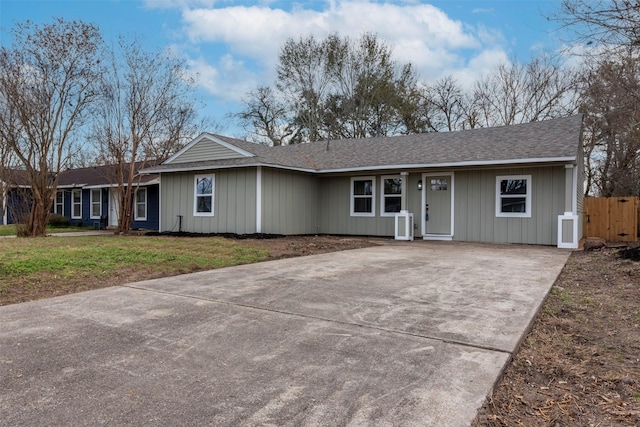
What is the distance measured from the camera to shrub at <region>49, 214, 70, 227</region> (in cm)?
1975


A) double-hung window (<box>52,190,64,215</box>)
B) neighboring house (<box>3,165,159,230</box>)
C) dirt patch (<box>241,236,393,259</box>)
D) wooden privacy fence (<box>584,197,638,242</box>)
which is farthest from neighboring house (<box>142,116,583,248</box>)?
double-hung window (<box>52,190,64,215</box>)

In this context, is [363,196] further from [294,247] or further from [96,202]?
[96,202]

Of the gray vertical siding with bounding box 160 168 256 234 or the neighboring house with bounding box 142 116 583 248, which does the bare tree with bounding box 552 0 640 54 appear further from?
the gray vertical siding with bounding box 160 168 256 234

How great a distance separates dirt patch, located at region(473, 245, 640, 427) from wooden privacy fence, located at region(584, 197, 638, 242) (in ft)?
32.2

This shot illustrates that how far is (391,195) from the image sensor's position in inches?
524

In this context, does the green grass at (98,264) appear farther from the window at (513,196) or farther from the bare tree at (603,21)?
the window at (513,196)

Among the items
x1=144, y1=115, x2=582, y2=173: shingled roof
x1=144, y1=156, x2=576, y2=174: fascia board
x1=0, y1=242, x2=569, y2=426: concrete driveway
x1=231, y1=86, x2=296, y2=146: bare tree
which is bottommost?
x1=0, y1=242, x2=569, y2=426: concrete driveway

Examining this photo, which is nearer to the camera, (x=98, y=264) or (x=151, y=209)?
(x=98, y=264)

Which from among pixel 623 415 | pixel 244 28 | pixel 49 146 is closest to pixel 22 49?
pixel 49 146

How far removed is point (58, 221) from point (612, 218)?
2308 cm

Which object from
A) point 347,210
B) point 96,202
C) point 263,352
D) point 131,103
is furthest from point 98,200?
point 263,352

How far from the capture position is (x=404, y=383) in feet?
8.02

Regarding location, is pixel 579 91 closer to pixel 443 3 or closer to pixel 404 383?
pixel 443 3

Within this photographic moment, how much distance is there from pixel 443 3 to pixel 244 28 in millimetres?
6579
